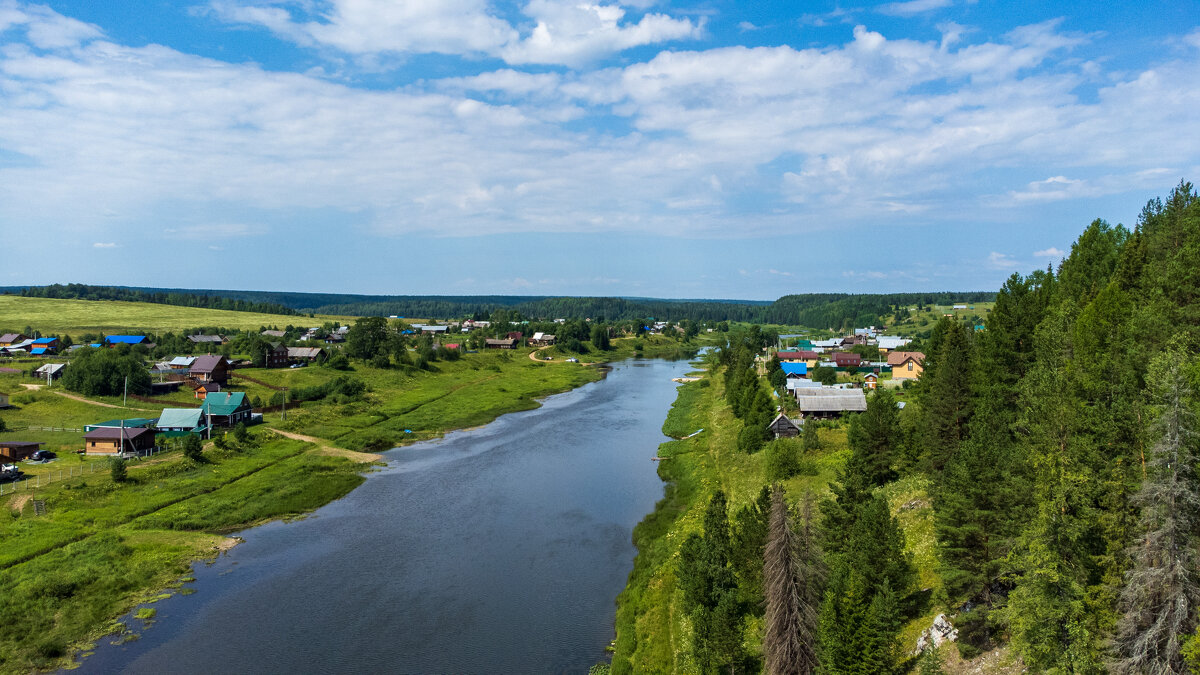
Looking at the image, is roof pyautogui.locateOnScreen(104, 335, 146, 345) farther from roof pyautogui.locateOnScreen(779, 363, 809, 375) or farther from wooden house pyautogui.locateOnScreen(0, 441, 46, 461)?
roof pyautogui.locateOnScreen(779, 363, 809, 375)

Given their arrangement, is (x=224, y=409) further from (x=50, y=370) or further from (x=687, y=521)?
(x=687, y=521)

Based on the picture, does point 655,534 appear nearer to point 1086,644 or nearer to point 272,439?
point 1086,644

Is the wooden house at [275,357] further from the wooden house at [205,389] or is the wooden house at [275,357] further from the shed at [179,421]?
the shed at [179,421]

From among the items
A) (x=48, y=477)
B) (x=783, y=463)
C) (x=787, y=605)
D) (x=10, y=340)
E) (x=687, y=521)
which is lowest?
(x=687, y=521)

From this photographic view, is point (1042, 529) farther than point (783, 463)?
No

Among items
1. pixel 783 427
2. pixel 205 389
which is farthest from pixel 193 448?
pixel 783 427
